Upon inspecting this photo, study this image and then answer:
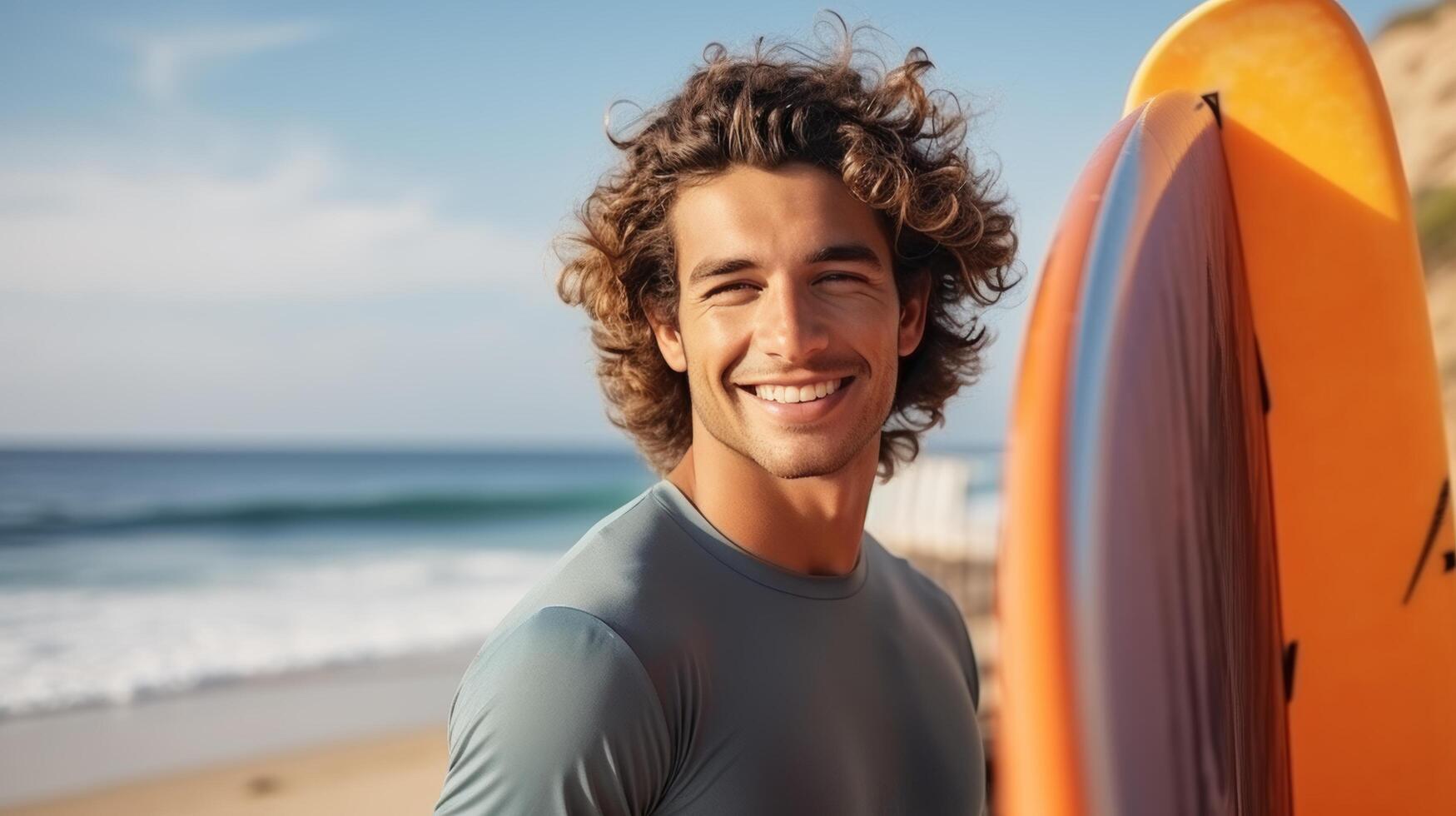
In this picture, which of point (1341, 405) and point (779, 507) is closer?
point (779, 507)

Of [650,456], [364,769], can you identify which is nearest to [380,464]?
[364,769]

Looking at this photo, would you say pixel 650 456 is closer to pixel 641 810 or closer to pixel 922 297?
pixel 922 297

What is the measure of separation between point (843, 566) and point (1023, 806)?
3.97 feet

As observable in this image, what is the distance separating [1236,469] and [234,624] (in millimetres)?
14405

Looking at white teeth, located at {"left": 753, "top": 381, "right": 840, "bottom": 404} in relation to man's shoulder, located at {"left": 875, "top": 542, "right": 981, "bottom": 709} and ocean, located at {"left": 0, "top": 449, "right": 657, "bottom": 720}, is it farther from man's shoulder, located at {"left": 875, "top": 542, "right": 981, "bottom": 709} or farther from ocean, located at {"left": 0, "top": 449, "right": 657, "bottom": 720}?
ocean, located at {"left": 0, "top": 449, "right": 657, "bottom": 720}

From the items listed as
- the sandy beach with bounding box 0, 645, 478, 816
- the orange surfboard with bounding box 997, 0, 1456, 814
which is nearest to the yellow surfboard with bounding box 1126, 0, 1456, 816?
the orange surfboard with bounding box 997, 0, 1456, 814

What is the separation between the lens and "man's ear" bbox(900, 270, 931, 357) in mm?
2055

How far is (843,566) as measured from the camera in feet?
6.05

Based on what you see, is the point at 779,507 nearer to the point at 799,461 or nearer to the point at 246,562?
the point at 799,461

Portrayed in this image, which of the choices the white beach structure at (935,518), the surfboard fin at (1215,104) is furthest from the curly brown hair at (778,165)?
the white beach structure at (935,518)

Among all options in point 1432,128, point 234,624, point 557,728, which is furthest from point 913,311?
point 1432,128

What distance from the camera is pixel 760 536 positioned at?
1.75 m

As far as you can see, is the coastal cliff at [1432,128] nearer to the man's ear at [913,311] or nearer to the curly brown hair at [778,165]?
the curly brown hair at [778,165]

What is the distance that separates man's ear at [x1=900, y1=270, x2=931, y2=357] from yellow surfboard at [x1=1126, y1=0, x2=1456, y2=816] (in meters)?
0.45
